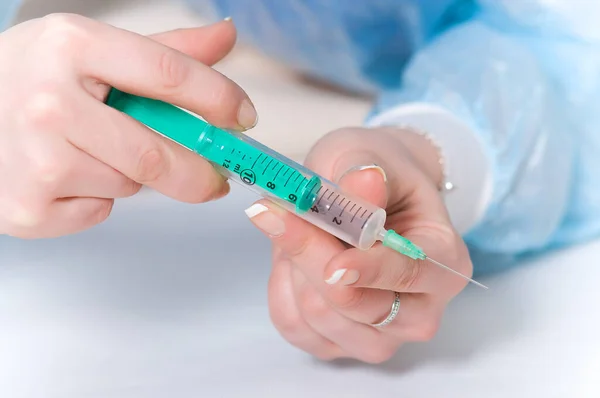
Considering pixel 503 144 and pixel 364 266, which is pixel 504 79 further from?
pixel 364 266

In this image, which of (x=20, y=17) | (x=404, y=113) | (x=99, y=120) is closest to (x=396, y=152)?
(x=404, y=113)

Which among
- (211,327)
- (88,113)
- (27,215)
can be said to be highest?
(88,113)

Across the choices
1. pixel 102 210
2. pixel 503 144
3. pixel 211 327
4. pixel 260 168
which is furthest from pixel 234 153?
pixel 503 144

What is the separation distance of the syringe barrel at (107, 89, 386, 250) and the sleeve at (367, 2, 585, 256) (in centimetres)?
26

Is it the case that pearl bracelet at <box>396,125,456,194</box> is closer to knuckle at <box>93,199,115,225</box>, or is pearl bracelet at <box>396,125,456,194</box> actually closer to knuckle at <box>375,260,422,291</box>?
knuckle at <box>375,260,422,291</box>

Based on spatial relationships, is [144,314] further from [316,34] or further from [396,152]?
[316,34]

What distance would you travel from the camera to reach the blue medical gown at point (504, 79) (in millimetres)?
732

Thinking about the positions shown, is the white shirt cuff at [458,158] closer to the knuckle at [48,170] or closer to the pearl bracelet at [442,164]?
the pearl bracelet at [442,164]

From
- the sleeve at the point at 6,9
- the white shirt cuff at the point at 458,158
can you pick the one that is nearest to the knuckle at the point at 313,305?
the white shirt cuff at the point at 458,158

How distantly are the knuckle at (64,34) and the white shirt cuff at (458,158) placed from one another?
356mm

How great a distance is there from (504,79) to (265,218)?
402 mm

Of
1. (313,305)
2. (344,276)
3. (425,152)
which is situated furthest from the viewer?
(425,152)

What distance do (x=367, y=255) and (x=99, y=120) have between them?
210 mm

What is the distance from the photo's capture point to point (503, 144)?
2.39 feet
